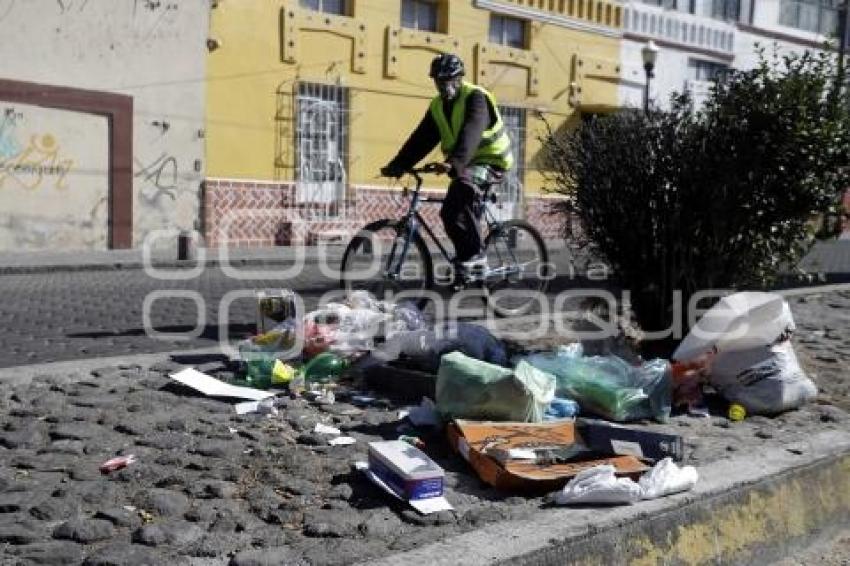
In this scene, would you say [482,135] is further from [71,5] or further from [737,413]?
[71,5]

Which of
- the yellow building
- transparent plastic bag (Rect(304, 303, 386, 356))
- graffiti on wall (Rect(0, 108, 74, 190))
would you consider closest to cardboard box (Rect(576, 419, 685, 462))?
transparent plastic bag (Rect(304, 303, 386, 356))

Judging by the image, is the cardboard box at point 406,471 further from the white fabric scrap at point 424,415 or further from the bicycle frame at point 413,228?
the bicycle frame at point 413,228

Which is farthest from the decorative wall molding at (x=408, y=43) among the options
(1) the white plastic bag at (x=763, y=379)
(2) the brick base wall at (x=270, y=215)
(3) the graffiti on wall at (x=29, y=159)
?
(1) the white plastic bag at (x=763, y=379)

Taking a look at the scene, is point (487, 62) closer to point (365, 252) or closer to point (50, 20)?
point (50, 20)

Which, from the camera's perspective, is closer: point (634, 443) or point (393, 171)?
point (634, 443)

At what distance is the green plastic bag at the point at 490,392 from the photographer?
3885 mm

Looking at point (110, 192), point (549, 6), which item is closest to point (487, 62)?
point (549, 6)

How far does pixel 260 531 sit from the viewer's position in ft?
9.29

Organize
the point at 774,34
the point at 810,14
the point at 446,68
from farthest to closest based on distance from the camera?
the point at 810,14 → the point at 774,34 → the point at 446,68

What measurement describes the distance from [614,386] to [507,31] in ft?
61.2

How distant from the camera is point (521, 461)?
3.36 m

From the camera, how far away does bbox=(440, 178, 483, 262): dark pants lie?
22.0 feet

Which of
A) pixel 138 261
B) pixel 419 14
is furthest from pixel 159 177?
pixel 419 14

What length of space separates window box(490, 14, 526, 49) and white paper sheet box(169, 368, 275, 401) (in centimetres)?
1803
